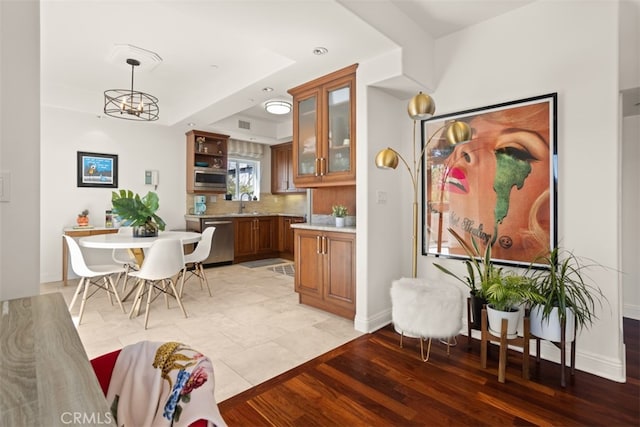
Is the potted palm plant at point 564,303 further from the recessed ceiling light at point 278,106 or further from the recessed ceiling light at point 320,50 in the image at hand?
the recessed ceiling light at point 278,106

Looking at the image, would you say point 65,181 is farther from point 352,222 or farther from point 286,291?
point 352,222

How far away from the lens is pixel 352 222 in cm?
340

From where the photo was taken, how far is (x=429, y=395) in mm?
1900

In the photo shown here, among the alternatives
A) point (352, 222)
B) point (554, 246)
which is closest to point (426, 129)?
point (352, 222)

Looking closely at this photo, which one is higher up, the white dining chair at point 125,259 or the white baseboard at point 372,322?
the white dining chair at point 125,259

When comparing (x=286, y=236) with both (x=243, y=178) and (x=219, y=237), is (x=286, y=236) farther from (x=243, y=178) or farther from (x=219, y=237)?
(x=243, y=178)

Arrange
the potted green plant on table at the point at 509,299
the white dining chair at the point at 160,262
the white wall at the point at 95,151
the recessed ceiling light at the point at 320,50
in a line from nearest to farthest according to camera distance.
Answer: the potted green plant on table at the point at 509,299
the recessed ceiling light at the point at 320,50
the white dining chair at the point at 160,262
the white wall at the point at 95,151

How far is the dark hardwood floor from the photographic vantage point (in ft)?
5.53

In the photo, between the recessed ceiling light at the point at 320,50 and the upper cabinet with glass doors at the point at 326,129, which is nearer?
the recessed ceiling light at the point at 320,50

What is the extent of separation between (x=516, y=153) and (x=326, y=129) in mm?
1717

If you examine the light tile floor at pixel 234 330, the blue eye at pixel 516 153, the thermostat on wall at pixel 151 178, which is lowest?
the light tile floor at pixel 234 330

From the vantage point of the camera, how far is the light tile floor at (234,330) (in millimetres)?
2254

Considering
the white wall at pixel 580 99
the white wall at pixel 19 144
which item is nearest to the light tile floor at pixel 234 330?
the white wall at pixel 19 144

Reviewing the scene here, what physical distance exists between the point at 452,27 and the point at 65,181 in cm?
543
